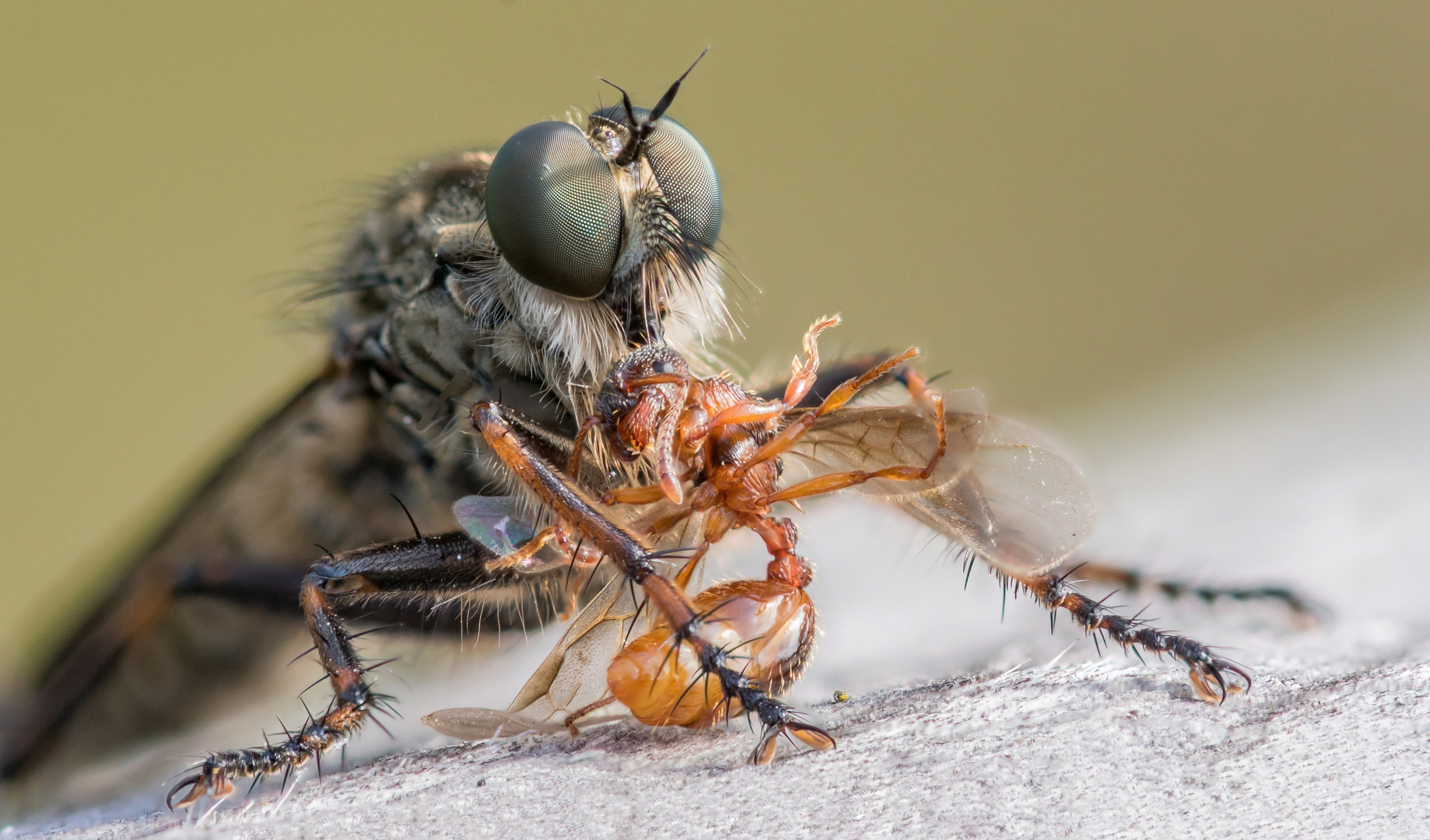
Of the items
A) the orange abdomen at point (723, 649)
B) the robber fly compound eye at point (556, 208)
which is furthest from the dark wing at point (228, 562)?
the orange abdomen at point (723, 649)

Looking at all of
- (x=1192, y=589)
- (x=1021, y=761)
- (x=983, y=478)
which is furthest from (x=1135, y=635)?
(x=1192, y=589)

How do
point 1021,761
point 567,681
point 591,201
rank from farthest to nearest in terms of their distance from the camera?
point 591,201 → point 567,681 → point 1021,761

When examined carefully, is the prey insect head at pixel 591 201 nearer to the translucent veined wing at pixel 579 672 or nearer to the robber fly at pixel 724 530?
the robber fly at pixel 724 530

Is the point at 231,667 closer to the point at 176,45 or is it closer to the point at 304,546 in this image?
the point at 304,546

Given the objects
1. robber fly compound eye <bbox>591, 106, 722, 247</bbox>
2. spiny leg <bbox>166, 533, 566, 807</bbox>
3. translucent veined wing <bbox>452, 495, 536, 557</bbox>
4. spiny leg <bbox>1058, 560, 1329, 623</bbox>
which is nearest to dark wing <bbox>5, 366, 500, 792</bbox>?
spiny leg <bbox>166, 533, 566, 807</bbox>

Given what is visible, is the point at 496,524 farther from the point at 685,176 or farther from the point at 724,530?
the point at 685,176

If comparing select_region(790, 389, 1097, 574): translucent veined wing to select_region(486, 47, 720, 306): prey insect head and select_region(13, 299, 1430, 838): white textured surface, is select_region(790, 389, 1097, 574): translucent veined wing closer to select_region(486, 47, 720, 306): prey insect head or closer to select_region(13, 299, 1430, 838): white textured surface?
select_region(13, 299, 1430, 838): white textured surface
